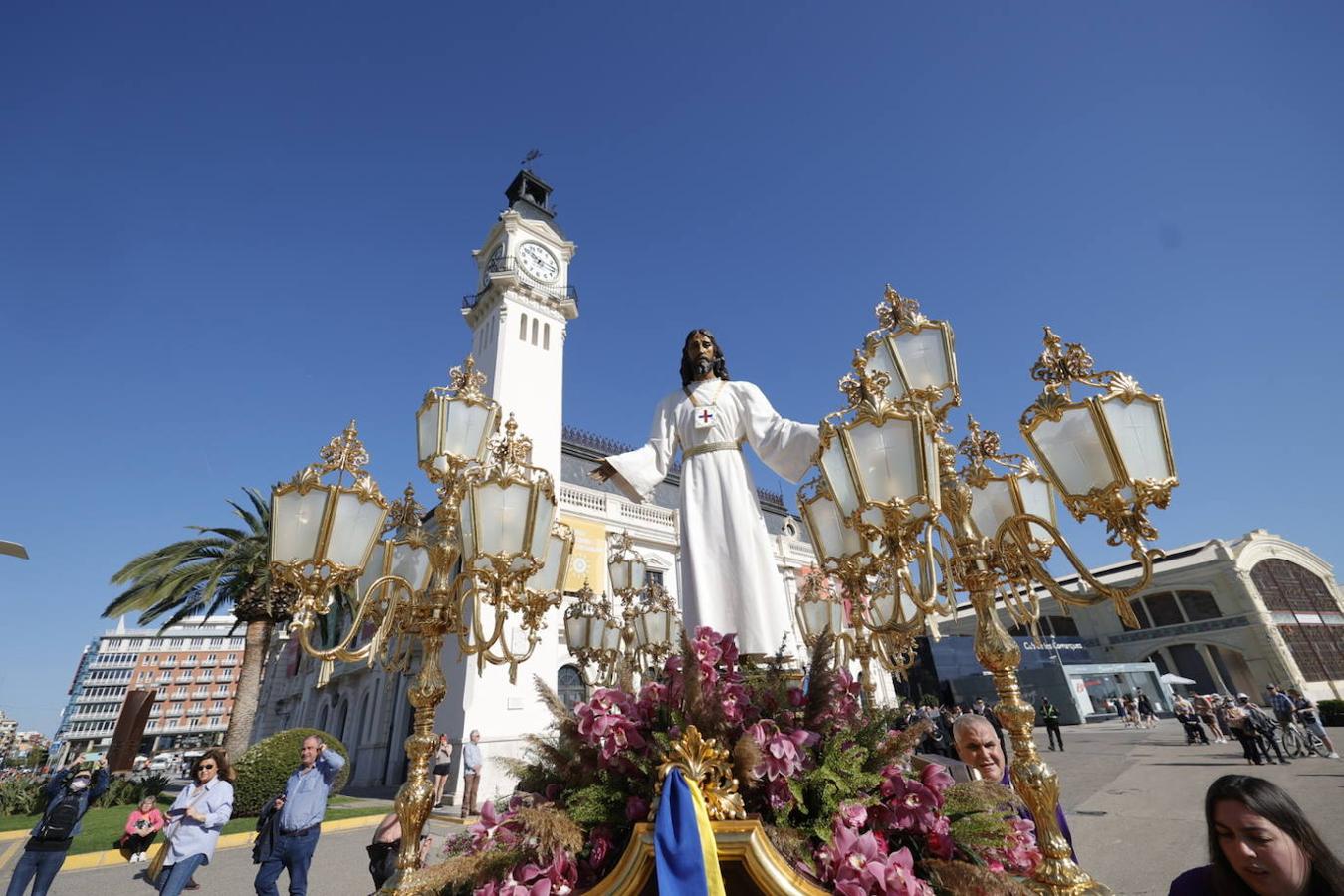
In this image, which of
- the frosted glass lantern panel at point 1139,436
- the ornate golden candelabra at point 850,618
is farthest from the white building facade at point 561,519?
the frosted glass lantern panel at point 1139,436

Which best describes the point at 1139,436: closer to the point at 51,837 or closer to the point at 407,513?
the point at 407,513

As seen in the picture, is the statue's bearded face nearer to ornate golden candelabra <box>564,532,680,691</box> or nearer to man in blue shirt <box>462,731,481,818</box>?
ornate golden candelabra <box>564,532,680,691</box>

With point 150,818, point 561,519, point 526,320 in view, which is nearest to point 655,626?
point 150,818

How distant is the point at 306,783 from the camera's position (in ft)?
17.1

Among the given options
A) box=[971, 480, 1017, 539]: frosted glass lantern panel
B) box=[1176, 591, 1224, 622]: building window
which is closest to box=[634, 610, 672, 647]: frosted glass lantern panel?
box=[971, 480, 1017, 539]: frosted glass lantern panel

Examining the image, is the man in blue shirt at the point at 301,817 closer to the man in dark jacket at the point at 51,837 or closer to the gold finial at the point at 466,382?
the man in dark jacket at the point at 51,837

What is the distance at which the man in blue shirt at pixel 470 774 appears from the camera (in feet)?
38.0

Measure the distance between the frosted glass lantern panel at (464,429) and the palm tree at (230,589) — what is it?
13625 mm

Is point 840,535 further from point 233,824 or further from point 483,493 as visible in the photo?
point 233,824

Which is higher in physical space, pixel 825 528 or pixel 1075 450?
pixel 825 528

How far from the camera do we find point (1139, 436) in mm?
3047

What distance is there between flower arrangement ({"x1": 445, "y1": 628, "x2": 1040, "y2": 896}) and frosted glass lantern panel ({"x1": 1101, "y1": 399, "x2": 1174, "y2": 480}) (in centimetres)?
189

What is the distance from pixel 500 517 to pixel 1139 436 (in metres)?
3.82

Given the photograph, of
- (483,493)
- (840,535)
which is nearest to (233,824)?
(483,493)
